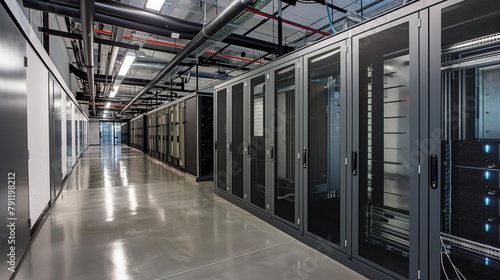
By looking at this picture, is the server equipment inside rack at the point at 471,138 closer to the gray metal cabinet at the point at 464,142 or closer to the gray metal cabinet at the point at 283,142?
the gray metal cabinet at the point at 464,142

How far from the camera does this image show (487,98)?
59.7 inches

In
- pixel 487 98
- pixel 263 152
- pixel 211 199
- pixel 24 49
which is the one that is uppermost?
pixel 24 49

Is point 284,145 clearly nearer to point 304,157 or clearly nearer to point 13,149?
point 304,157

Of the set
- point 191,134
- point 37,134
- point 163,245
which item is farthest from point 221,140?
point 37,134

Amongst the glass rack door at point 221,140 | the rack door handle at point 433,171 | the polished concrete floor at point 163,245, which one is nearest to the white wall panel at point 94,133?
the polished concrete floor at point 163,245

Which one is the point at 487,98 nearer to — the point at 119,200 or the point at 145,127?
the point at 119,200

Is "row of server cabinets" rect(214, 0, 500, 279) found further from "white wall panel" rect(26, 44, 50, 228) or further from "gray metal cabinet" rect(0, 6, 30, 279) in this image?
"white wall panel" rect(26, 44, 50, 228)

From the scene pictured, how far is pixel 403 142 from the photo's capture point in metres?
1.87

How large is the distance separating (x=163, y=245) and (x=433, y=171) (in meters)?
2.62

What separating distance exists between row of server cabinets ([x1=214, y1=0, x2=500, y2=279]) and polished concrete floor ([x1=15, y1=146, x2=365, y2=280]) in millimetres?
390

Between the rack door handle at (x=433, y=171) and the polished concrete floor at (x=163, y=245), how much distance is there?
103cm

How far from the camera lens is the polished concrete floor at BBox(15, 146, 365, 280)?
2.17 meters

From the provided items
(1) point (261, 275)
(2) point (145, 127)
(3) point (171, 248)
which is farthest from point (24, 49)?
(2) point (145, 127)

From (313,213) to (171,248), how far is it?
→ 5.20 ft
